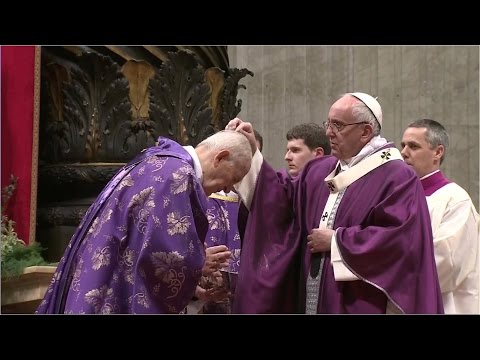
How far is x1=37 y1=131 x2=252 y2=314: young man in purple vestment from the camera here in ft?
13.5

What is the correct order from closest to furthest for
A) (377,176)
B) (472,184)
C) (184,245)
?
(184,245) < (377,176) < (472,184)

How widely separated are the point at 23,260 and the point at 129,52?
140cm

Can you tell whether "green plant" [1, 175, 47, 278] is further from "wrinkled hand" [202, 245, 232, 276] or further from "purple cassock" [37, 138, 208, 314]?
"purple cassock" [37, 138, 208, 314]

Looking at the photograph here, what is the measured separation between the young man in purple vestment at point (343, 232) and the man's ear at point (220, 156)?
400mm

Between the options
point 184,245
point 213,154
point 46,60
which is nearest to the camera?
point 184,245

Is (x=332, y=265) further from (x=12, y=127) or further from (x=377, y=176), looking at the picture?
(x=12, y=127)

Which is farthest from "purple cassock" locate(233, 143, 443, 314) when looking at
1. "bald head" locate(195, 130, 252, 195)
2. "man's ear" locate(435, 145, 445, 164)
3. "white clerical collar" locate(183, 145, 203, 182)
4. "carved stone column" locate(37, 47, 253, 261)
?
"carved stone column" locate(37, 47, 253, 261)

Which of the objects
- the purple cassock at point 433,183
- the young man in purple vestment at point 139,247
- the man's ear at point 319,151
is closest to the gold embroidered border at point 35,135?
the man's ear at point 319,151

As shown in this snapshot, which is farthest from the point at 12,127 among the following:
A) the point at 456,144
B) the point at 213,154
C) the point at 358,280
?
the point at 456,144

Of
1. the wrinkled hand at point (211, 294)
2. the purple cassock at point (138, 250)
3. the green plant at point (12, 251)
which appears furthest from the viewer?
the green plant at point (12, 251)

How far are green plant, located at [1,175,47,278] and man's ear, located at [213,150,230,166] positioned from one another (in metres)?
1.80

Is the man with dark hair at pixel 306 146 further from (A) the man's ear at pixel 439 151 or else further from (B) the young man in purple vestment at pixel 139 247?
(B) the young man in purple vestment at pixel 139 247

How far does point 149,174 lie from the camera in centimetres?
424

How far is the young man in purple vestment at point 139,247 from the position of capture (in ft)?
13.5
